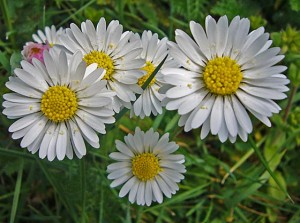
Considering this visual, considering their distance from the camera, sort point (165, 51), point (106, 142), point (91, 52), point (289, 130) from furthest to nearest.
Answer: point (289, 130)
point (106, 142)
point (165, 51)
point (91, 52)

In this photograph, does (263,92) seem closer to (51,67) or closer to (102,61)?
(102,61)

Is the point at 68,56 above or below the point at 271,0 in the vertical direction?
below

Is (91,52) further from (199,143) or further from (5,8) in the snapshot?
(199,143)

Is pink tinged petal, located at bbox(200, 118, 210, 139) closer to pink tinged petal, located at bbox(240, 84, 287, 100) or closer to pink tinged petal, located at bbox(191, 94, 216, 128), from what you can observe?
pink tinged petal, located at bbox(191, 94, 216, 128)

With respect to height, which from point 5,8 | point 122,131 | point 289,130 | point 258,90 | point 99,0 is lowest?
point 258,90

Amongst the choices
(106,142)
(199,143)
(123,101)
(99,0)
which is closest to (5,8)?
(99,0)

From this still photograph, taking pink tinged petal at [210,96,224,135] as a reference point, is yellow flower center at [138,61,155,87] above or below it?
above

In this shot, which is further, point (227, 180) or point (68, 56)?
point (227, 180)

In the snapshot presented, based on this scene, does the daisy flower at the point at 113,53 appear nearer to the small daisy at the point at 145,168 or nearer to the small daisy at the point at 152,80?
the small daisy at the point at 152,80

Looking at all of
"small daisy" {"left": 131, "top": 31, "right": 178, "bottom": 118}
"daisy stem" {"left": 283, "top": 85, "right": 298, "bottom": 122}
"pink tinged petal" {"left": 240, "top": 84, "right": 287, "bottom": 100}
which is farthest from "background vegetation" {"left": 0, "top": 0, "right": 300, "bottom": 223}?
"pink tinged petal" {"left": 240, "top": 84, "right": 287, "bottom": 100}
